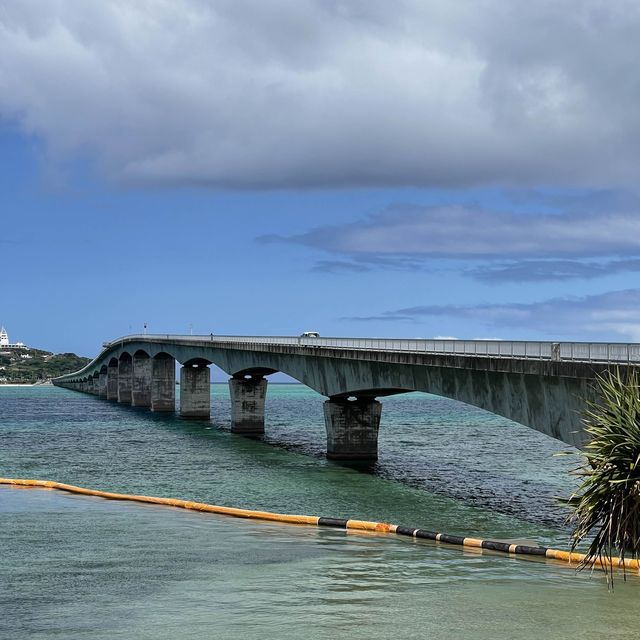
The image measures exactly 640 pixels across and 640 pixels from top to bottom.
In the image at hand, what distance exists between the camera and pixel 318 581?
1015 inches

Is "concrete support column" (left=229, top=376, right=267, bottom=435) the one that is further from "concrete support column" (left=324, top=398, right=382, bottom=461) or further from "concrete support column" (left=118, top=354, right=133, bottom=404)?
"concrete support column" (left=118, top=354, right=133, bottom=404)

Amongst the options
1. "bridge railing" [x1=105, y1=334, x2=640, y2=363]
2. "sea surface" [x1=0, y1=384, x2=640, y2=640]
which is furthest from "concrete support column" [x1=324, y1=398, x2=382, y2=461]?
"bridge railing" [x1=105, y1=334, x2=640, y2=363]

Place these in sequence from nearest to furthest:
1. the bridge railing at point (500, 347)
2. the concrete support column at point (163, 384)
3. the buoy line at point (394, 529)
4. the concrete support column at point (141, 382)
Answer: the buoy line at point (394, 529)
the bridge railing at point (500, 347)
the concrete support column at point (163, 384)
the concrete support column at point (141, 382)

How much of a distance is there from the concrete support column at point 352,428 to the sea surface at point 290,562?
2.52 meters

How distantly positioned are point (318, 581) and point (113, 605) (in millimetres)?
5637

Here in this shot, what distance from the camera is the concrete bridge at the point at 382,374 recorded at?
127 ft

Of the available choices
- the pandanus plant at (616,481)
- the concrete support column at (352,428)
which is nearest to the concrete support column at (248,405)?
the concrete support column at (352,428)

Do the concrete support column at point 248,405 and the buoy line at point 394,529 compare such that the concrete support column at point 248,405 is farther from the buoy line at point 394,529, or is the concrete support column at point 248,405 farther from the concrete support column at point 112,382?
the concrete support column at point 112,382

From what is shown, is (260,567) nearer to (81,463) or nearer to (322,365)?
(81,463)

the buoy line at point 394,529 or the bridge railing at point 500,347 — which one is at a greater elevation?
the bridge railing at point 500,347

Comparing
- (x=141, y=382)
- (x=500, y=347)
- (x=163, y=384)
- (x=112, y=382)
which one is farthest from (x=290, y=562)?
(x=112, y=382)

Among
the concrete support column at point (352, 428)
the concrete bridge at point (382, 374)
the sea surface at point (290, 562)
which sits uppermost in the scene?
the concrete bridge at point (382, 374)

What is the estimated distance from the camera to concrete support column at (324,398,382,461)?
67.2m

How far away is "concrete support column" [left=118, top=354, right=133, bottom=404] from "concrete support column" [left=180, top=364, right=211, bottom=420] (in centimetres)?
5436
